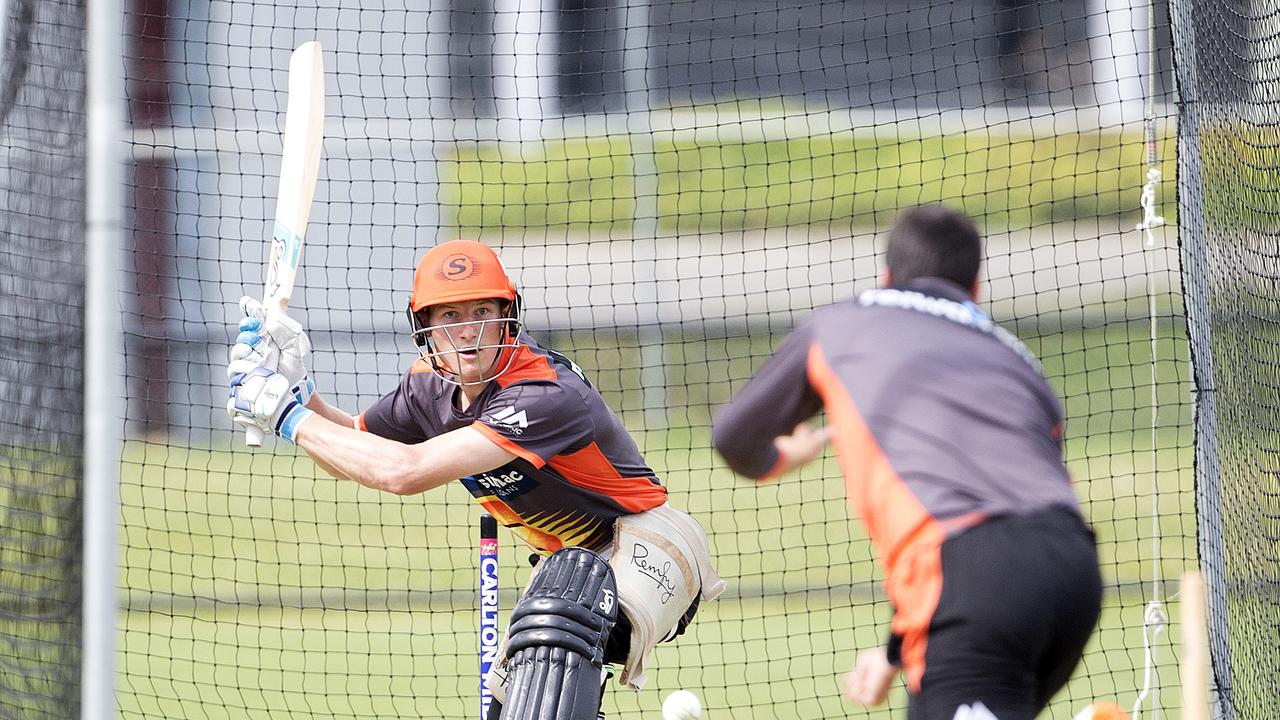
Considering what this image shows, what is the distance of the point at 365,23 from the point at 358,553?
4.17m

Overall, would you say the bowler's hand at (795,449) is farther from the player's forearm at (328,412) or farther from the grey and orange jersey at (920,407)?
the player's forearm at (328,412)

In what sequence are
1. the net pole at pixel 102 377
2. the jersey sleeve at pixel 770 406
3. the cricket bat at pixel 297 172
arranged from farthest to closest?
1. the cricket bat at pixel 297 172
2. the net pole at pixel 102 377
3. the jersey sleeve at pixel 770 406

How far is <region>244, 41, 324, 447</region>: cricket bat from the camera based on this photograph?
4.13 m

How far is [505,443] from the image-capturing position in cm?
402

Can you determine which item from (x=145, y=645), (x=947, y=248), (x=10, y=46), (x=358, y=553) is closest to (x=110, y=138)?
(x=10, y=46)

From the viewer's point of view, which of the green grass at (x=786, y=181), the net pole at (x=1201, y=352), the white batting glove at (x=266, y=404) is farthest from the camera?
the green grass at (x=786, y=181)

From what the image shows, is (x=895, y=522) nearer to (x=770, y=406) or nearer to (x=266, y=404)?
(x=770, y=406)

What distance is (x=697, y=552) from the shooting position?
4.46 metres

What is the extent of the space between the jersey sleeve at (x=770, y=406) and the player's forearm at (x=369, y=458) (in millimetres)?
1315

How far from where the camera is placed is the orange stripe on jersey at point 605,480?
4242 millimetres

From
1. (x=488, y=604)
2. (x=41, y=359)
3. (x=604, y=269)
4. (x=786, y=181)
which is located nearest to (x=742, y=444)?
(x=488, y=604)

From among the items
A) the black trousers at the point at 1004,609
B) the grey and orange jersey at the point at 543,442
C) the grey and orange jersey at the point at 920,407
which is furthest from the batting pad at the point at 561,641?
the black trousers at the point at 1004,609

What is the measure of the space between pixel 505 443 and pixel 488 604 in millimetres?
627

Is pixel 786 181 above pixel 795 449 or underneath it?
above
